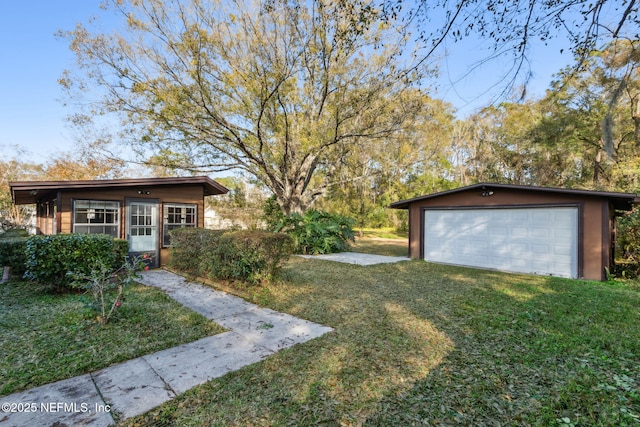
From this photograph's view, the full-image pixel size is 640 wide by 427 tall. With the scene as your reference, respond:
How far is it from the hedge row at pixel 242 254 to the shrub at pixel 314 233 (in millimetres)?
5145

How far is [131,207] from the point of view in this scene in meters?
8.15

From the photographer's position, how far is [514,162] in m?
22.8

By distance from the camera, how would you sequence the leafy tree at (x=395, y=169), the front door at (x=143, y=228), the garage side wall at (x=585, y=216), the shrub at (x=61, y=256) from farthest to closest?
1. the leafy tree at (x=395, y=169)
2. the front door at (x=143, y=228)
3. the garage side wall at (x=585, y=216)
4. the shrub at (x=61, y=256)

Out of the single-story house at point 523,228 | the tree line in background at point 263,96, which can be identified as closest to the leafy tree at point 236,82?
the tree line in background at point 263,96

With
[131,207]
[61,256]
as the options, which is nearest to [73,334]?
[61,256]

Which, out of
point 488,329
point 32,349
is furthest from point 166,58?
point 488,329

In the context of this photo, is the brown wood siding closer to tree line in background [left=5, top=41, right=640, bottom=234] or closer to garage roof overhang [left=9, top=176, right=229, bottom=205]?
garage roof overhang [left=9, top=176, right=229, bottom=205]

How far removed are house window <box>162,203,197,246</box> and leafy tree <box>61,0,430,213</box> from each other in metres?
4.02

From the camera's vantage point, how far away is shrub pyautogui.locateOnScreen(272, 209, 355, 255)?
11789 millimetres

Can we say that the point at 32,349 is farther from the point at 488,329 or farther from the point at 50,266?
the point at 488,329

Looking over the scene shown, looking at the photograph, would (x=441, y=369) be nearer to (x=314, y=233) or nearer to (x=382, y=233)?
(x=314, y=233)

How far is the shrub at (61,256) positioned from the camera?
5.09 m

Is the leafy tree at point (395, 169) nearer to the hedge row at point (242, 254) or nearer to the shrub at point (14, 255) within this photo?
the hedge row at point (242, 254)

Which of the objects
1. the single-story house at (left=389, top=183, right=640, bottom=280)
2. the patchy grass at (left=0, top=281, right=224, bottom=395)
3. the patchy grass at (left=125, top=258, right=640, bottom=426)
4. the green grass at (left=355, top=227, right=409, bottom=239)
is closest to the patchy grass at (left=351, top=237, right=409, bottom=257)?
the single-story house at (left=389, top=183, right=640, bottom=280)
